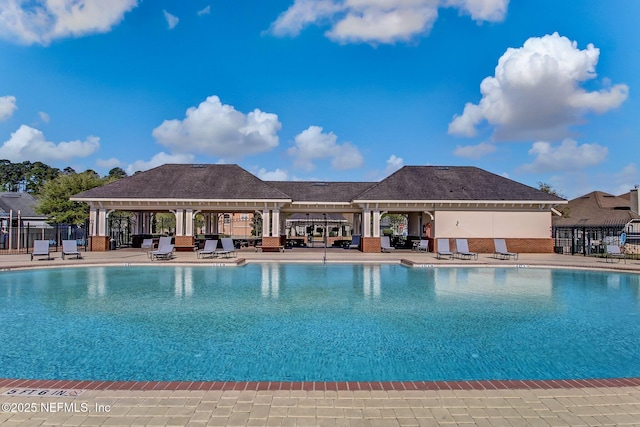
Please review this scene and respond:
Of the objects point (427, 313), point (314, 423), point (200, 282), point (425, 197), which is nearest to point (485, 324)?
point (427, 313)

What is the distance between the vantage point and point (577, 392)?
421 cm

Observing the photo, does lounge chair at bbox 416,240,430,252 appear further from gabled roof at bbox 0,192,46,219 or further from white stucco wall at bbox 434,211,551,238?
gabled roof at bbox 0,192,46,219

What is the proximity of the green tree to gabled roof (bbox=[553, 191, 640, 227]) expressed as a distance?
42906 millimetres

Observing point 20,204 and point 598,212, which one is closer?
point 598,212

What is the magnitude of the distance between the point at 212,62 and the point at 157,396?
19898mm

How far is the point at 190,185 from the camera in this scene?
26.8m

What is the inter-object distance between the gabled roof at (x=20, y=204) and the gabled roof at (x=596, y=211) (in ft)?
177

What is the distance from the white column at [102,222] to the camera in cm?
2566

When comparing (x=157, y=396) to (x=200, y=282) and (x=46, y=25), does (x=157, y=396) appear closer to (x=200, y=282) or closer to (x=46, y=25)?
(x=200, y=282)

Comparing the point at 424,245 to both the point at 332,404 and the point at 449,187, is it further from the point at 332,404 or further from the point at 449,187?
the point at 332,404

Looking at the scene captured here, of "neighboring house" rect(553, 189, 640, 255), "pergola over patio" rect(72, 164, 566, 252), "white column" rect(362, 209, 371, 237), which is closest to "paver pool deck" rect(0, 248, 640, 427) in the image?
"pergola over patio" rect(72, 164, 566, 252)

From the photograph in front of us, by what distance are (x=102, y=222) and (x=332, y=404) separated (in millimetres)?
26026

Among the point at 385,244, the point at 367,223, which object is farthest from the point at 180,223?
the point at 385,244

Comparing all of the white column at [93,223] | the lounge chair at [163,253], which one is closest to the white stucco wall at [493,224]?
the lounge chair at [163,253]
